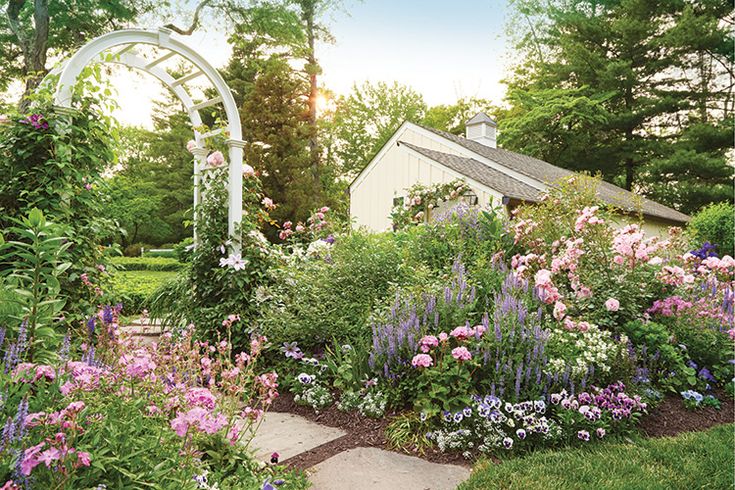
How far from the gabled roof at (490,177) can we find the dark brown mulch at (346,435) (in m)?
6.68

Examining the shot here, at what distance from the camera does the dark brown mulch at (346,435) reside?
2.65 metres

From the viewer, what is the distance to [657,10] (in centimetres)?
1905

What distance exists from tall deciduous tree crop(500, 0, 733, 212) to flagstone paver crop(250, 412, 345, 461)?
17.4 meters

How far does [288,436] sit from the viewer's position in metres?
2.95

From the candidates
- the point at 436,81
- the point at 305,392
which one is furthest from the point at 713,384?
the point at 436,81

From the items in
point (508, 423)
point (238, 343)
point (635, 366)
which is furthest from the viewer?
point (238, 343)

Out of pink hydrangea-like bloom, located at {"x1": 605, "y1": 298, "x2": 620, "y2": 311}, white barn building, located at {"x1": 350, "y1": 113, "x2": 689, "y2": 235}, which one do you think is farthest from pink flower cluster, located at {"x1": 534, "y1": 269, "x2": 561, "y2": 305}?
white barn building, located at {"x1": 350, "y1": 113, "x2": 689, "y2": 235}

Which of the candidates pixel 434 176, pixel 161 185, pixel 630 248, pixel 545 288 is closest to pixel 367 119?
pixel 161 185

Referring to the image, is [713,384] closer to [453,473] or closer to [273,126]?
[453,473]

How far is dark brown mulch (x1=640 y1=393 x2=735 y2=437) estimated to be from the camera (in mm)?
3123

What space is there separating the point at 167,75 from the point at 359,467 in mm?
4093

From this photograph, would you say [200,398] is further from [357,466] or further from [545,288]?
[545,288]

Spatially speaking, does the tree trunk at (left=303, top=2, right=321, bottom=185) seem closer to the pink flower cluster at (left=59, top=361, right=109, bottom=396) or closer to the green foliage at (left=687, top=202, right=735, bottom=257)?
the green foliage at (left=687, top=202, right=735, bottom=257)

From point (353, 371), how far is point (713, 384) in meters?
2.90
